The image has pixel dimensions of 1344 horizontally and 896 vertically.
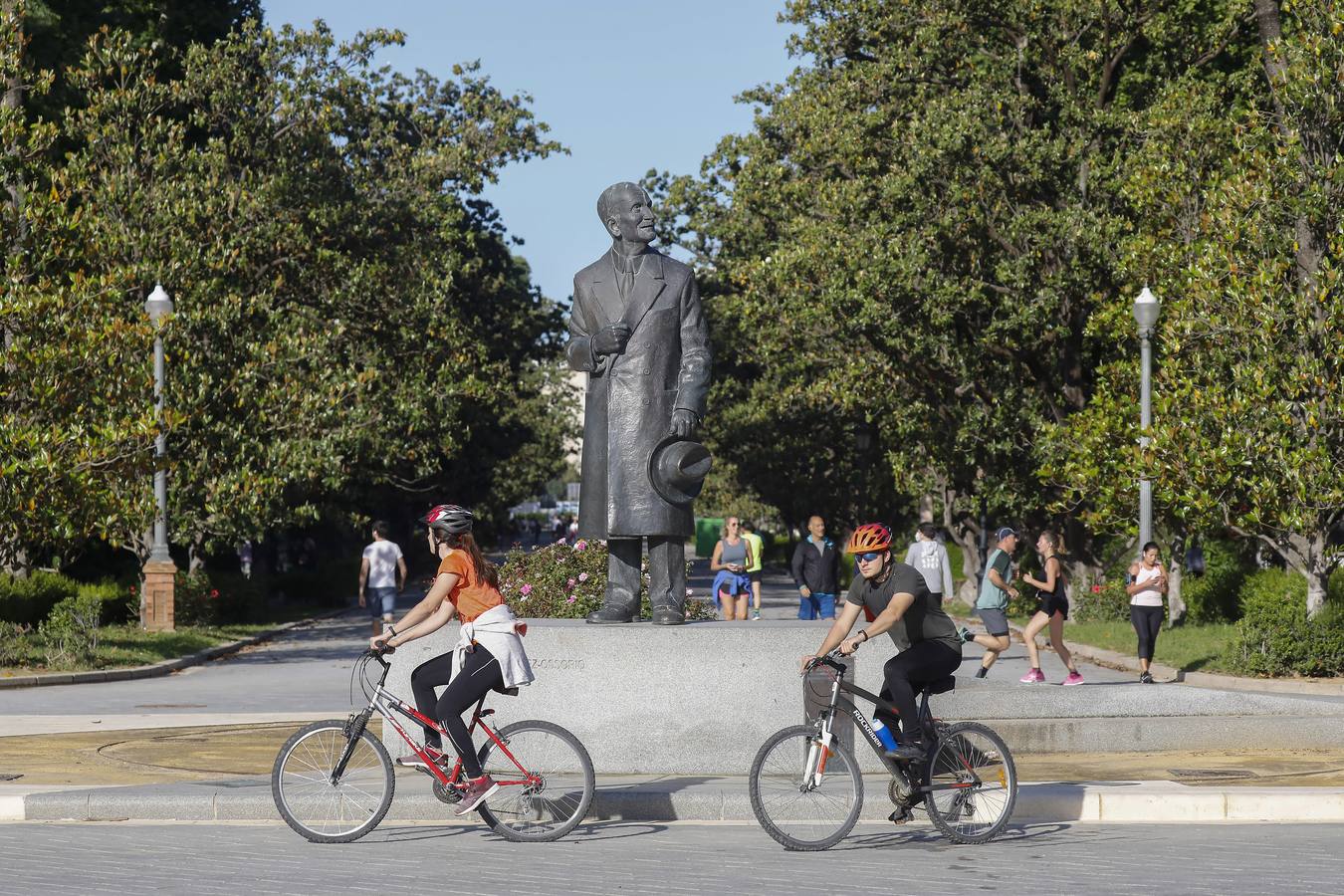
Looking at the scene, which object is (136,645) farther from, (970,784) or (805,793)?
(970,784)

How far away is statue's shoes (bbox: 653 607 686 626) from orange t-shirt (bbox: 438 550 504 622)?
2.28m

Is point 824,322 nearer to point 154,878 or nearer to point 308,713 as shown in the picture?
point 308,713

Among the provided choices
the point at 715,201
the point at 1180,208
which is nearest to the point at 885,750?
the point at 1180,208

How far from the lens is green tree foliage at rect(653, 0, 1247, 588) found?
103 ft

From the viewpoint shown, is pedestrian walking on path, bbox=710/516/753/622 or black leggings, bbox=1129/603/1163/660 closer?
black leggings, bbox=1129/603/1163/660

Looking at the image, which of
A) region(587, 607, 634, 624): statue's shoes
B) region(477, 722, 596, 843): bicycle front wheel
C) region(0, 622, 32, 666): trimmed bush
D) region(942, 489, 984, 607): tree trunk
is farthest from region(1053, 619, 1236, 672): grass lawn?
region(0, 622, 32, 666): trimmed bush

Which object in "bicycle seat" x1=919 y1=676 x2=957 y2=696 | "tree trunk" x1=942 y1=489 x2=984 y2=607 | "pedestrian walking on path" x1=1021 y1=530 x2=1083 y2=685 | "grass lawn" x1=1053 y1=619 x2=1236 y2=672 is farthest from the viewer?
"tree trunk" x1=942 y1=489 x2=984 y2=607

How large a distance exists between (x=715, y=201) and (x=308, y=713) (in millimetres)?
32648

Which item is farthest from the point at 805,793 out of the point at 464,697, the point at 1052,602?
the point at 1052,602

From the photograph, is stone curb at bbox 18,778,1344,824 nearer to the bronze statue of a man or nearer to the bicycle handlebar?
the bicycle handlebar

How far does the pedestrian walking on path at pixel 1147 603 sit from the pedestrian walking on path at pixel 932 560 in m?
2.79

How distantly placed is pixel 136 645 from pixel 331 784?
17.3 meters

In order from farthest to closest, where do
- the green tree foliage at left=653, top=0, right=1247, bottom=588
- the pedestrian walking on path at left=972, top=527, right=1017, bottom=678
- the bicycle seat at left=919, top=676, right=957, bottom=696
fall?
the green tree foliage at left=653, top=0, right=1247, bottom=588 < the pedestrian walking on path at left=972, top=527, right=1017, bottom=678 < the bicycle seat at left=919, top=676, right=957, bottom=696

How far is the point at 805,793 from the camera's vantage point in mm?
9688
